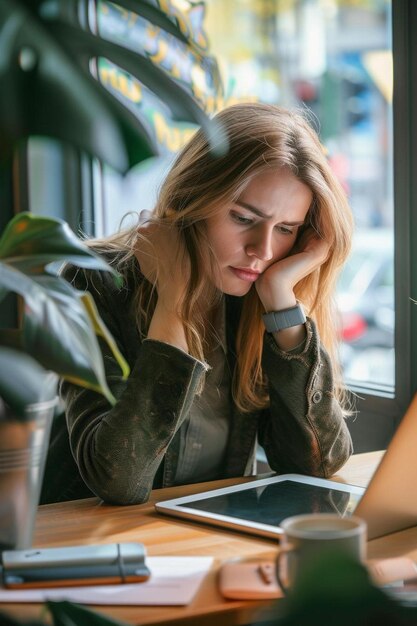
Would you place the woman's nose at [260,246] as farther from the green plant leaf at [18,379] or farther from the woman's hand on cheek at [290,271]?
the green plant leaf at [18,379]

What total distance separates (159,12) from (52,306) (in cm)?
27

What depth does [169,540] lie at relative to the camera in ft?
4.21

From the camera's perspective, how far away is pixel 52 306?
31.4 inches

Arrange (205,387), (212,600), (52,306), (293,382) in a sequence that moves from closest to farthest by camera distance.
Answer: (52,306)
(212,600)
(293,382)
(205,387)

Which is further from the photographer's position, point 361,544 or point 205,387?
point 205,387

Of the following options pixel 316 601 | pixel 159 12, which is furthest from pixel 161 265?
pixel 316 601

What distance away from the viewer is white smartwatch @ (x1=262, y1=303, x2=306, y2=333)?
5.83 ft

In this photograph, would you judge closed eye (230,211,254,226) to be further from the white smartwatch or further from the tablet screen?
the tablet screen

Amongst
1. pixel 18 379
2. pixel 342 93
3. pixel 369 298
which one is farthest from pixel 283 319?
pixel 342 93

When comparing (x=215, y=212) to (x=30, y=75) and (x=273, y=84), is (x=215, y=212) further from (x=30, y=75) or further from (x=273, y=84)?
(x=273, y=84)

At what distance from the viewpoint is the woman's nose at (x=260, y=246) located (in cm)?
177

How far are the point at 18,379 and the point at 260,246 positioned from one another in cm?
102

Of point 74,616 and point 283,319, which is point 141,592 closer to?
point 74,616

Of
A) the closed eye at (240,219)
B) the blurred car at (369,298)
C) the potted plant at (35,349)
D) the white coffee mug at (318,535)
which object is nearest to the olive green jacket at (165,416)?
the closed eye at (240,219)
